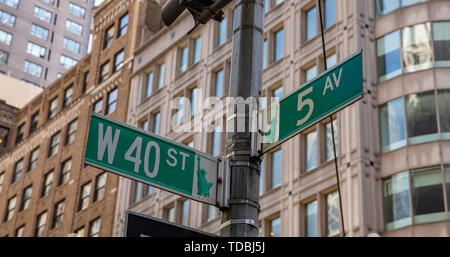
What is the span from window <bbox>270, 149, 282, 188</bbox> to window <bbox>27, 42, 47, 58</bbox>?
7063 centimetres

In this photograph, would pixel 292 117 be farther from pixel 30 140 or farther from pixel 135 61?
pixel 30 140

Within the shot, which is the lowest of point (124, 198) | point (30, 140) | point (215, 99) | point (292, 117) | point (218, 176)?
point (218, 176)

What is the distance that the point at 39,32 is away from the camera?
100750 mm

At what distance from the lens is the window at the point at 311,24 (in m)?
34.1

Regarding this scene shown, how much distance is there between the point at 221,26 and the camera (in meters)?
40.9

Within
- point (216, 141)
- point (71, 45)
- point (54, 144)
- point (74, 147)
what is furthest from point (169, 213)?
point (71, 45)

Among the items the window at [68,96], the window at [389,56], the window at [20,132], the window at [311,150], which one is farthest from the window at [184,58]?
the window at [20,132]

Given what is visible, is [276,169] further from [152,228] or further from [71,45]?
[71,45]

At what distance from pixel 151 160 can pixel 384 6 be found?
86.4 feet

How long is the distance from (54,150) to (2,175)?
27.6ft

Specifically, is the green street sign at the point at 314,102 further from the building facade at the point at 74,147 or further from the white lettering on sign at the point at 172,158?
the building facade at the point at 74,147

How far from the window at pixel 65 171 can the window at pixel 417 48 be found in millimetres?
26004

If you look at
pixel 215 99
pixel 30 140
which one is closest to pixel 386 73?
pixel 215 99

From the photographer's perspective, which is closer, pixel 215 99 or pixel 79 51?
pixel 215 99
